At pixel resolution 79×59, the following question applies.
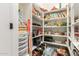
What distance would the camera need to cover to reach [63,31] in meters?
2.89

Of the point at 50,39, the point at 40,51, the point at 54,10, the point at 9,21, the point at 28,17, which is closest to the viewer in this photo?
the point at 9,21

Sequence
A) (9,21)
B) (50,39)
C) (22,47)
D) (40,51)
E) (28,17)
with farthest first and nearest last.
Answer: (50,39) → (40,51) → (28,17) → (22,47) → (9,21)

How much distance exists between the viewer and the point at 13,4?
123cm

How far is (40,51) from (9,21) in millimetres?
1563

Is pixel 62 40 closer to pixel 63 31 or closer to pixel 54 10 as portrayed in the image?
pixel 63 31

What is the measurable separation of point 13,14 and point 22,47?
621 millimetres

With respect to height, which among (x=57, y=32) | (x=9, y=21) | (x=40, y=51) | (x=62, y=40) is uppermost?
(x=9, y=21)

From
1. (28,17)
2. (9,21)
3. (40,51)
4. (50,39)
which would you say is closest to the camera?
(9,21)

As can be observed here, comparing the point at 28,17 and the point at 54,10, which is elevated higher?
the point at 54,10

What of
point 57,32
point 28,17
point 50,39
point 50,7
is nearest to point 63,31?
point 57,32

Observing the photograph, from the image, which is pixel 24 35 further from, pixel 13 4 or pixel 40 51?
pixel 40 51

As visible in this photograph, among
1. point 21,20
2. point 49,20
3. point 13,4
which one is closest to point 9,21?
point 13,4

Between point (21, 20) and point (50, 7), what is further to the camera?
point (50, 7)

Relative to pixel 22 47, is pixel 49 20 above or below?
above
